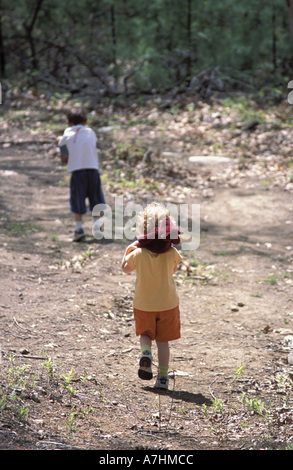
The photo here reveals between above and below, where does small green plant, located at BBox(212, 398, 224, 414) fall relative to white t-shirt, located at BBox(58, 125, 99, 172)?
below

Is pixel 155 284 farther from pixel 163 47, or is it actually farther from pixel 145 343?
pixel 163 47

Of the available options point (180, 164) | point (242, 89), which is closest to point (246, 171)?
point (180, 164)

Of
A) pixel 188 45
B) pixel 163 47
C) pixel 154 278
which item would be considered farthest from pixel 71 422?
pixel 163 47

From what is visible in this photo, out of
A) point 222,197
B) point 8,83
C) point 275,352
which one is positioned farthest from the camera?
point 8,83

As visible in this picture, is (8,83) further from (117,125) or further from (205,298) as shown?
(205,298)

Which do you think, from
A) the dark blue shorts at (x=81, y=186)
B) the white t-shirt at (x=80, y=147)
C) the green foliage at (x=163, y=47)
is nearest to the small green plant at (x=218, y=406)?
the dark blue shorts at (x=81, y=186)

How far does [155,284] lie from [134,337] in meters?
1.21

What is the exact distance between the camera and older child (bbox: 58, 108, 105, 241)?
727 centimetres

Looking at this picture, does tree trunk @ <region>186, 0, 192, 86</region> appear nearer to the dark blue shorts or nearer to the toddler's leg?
the dark blue shorts

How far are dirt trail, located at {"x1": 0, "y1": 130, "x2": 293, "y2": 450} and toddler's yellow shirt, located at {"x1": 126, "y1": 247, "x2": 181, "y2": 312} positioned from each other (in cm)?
64

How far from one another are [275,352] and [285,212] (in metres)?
4.46

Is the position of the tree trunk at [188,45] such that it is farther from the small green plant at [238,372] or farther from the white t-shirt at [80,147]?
the small green plant at [238,372]

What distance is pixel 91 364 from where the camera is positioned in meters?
4.41

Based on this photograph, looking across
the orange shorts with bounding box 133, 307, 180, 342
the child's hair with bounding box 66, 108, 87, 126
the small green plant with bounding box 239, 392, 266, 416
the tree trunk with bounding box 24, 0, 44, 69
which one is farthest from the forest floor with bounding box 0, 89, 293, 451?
the tree trunk with bounding box 24, 0, 44, 69
